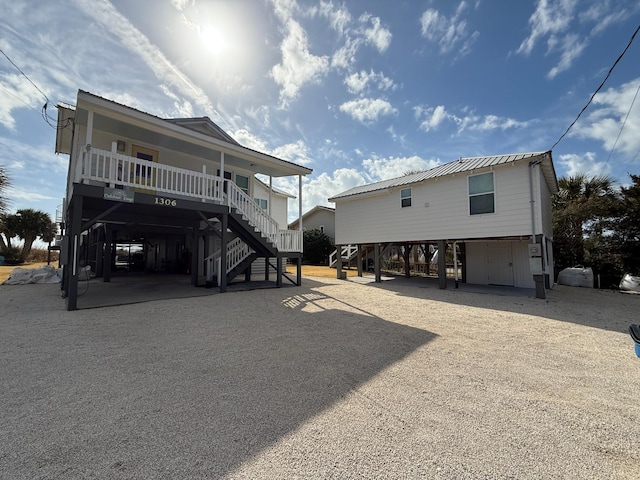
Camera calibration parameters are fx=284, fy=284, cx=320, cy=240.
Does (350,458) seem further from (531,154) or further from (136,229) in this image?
(136,229)

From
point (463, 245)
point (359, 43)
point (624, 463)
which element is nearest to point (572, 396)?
point (624, 463)

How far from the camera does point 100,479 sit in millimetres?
1732

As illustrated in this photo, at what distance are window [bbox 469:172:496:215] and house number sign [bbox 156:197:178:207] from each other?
1009 centimetres

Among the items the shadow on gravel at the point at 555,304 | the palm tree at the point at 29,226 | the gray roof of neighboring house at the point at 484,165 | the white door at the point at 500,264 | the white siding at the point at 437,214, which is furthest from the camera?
the palm tree at the point at 29,226

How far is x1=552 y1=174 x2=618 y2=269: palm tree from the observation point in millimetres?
13039

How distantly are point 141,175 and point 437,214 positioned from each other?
10401mm

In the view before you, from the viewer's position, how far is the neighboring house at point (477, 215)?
9.32 metres

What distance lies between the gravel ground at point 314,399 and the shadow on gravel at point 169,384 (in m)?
0.02

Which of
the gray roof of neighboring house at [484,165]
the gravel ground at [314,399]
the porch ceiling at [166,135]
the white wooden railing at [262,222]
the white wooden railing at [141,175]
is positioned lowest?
the gravel ground at [314,399]

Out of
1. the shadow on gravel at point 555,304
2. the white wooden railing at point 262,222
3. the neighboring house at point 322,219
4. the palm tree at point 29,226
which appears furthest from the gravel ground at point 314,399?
the palm tree at point 29,226

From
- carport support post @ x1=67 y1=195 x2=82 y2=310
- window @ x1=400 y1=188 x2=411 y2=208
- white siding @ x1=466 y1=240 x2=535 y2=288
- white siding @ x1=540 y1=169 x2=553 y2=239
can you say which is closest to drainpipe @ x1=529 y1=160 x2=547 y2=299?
white siding @ x1=540 y1=169 x2=553 y2=239

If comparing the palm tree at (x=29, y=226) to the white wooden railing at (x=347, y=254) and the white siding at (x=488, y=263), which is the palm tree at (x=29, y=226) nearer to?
the white wooden railing at (x=347, y=254)

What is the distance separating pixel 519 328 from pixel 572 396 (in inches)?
118

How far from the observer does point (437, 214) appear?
37.8 ft
